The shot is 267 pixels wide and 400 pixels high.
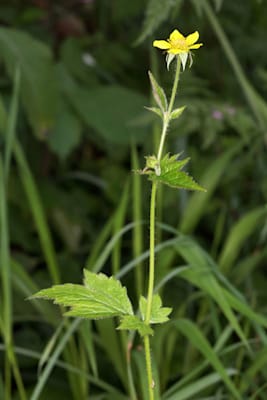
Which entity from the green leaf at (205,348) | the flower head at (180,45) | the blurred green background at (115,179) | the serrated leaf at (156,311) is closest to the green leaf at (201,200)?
the blurred green background at (115,179)

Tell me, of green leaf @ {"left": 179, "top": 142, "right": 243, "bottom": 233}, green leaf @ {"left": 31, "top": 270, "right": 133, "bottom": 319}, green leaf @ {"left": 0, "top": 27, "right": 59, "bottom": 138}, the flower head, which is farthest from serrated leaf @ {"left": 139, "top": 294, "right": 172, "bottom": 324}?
green leaf @ {"left": 0, "top": 27, "right": 59, "bottom": 138}

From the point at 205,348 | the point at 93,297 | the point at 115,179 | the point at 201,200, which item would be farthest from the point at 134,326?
the point at 115,179

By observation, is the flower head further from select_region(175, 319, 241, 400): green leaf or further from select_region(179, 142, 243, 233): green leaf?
select_region(179, 142, 243, 233): green leaf

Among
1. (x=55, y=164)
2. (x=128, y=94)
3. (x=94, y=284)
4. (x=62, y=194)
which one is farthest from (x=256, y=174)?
(x=94, y=284)

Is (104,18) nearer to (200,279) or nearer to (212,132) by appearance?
(212,132)

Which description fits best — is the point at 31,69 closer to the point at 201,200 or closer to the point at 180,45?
the point at 201,200

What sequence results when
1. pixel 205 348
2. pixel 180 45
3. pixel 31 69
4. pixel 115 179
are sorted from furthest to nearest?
pixel 115 179 → pixel 31 69 → pixel 205 348 → pixel 180 45
